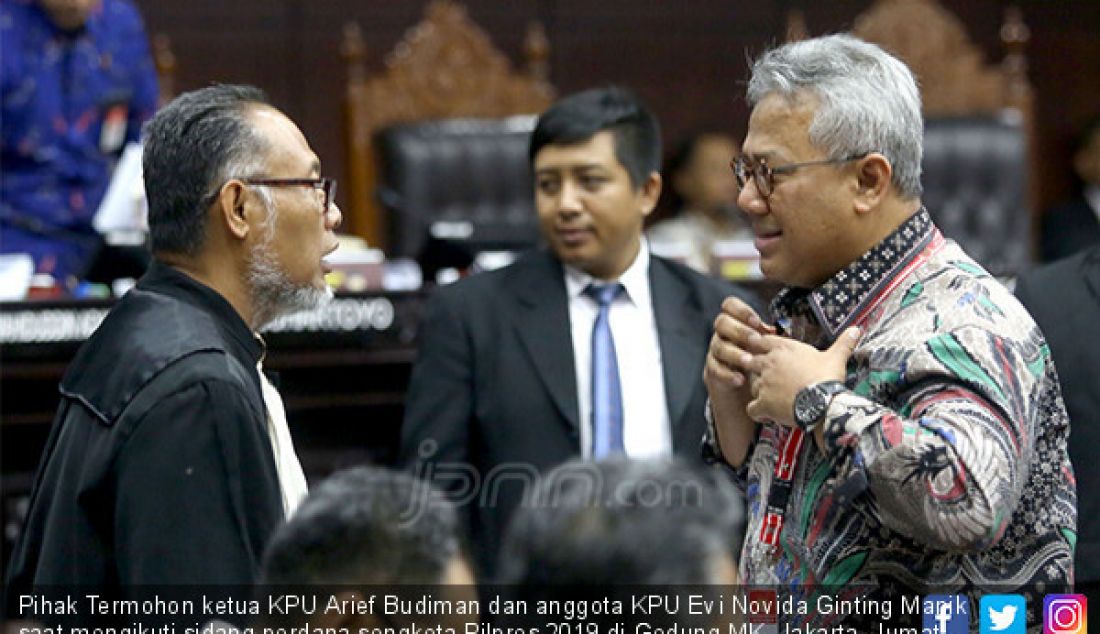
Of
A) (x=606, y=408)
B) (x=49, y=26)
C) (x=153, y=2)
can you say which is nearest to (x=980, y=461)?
(x=606, y=408)

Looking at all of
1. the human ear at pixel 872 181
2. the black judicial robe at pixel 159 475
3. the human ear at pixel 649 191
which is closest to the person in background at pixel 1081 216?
the human ear at pixel 649 191

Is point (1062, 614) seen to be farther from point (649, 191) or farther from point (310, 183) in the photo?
point (649, 191)

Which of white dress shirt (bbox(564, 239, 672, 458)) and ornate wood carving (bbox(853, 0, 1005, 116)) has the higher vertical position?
ornate wood carving (bbox(853, 0, 1005, 116))

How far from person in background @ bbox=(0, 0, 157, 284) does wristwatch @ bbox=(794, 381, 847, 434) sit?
3656mm

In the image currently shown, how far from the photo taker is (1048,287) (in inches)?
121

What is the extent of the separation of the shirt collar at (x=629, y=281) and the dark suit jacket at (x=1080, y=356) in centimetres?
98

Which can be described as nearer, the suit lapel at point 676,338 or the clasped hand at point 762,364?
the clasped hand at point 762,364

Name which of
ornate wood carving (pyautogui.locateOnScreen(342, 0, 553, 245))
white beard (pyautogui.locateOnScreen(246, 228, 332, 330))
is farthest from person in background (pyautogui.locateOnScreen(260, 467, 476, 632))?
ornate wood carving (pyautogui.locateOnScreen(342, 0, 553, 245))

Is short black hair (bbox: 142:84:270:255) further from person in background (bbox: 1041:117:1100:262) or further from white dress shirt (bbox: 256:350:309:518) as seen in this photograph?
person in background (bbox: 1041:117:1100:262)

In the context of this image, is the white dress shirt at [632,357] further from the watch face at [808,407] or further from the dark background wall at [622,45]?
the dark background wall at [622,45]

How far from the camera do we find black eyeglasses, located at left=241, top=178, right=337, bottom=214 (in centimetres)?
249

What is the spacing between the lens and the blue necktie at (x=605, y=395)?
3646mm

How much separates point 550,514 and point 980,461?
74cm

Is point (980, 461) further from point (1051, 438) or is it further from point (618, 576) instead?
point (618, 576)
